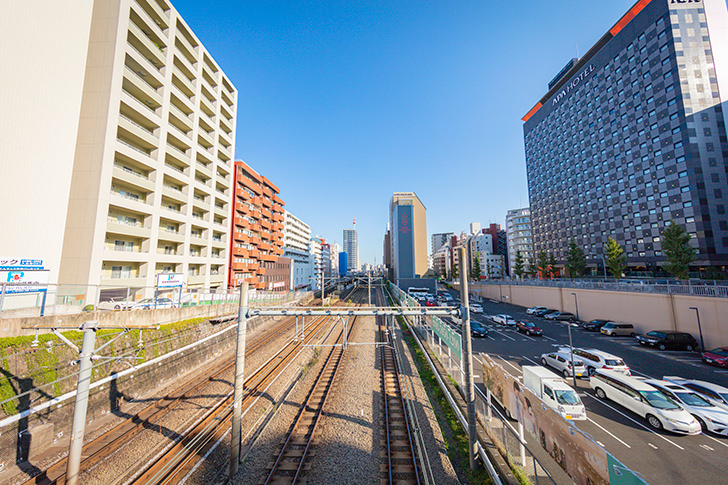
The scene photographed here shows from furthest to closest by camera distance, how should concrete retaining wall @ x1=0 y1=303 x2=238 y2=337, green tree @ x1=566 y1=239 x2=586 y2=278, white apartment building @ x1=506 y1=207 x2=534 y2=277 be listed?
white apartment building @ x1=506 y1=207 x2=534 y2=277
green tree @ x1=566 y1=239 x2=586 y2=278
concrete retaining wall @ x1=0 y1=303 x2=238 y2=337

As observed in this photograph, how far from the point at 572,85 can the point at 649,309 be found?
6157cm

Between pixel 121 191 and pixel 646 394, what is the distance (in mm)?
37591

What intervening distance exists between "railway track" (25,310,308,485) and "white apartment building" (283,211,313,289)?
5761cm

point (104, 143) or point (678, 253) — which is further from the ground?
point (104, 143)

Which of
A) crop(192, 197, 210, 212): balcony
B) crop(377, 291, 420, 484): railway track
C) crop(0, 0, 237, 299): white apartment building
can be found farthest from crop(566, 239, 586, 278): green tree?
crop(192, 197, 210, 212): balcony

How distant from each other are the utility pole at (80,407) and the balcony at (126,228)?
749 inches

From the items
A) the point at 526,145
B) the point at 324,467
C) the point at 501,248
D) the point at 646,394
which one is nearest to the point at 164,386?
the point at 324,467

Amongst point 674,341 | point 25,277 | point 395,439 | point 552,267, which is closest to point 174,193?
point 25,277

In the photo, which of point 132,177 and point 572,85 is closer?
point 132,177

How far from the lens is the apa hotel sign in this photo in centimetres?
5928

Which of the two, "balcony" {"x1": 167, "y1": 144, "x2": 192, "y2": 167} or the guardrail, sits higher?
"balcony" {"x1": 167, "y1": 144, "x2": 192, "y2": 167}

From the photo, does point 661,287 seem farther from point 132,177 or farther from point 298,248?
point 298,248

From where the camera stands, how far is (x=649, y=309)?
25.8 m

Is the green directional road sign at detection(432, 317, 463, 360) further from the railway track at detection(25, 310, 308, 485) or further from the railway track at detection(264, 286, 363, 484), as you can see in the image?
the railway track at detection(25, 310, 308, 485)
